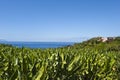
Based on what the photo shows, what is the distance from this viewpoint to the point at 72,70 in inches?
231

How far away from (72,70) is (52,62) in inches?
16.7

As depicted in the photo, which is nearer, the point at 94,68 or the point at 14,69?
the point at 14,69

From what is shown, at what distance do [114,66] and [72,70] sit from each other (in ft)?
6.88

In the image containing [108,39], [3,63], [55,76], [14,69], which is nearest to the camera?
[14,69]

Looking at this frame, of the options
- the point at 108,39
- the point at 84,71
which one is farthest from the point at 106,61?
the point at 108,39

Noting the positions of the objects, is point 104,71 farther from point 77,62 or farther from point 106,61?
point 77,62

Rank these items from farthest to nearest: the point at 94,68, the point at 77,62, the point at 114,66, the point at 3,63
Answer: the point at 114,66, the point at 94,68, the point at 77,62, the point at 3,63

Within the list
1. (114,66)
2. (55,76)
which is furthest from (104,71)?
(55,76)

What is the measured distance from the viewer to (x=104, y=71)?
7125 millimetres

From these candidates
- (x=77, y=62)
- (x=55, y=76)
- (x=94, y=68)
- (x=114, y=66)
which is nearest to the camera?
(x=55, y=76)

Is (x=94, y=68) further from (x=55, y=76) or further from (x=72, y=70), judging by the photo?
(x=55, y=76)

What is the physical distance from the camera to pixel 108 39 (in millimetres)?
52500

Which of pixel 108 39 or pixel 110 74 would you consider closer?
pixel 110 74

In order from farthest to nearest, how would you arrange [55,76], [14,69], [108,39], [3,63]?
[108,39]
[3,63]
[55,76]
[14,69]
